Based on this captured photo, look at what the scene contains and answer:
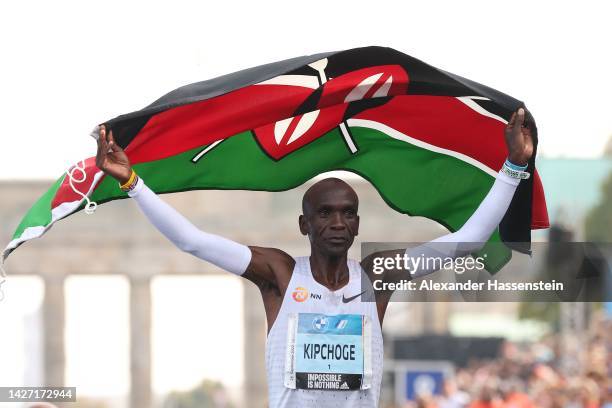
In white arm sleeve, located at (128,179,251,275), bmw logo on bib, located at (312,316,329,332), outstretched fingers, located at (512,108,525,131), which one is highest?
outstretched fingers, located at (512,108,525,131)

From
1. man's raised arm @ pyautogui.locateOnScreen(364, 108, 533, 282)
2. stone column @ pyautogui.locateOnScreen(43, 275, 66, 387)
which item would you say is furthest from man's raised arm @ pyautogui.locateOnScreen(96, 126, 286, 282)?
stone column @ pyautogui.locateOnScreen(43, 275, 66, 387)

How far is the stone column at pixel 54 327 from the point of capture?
61.6 m

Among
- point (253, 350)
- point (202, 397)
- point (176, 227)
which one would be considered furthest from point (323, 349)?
point (253, 350)

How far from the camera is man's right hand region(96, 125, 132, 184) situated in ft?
22.3

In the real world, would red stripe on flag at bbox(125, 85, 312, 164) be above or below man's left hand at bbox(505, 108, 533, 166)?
above

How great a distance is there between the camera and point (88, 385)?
175 ft

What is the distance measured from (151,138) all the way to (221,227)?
62.1m

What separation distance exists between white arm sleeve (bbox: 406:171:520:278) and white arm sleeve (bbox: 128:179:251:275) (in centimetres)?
87

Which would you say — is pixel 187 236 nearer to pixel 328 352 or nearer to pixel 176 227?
pixel 176 227

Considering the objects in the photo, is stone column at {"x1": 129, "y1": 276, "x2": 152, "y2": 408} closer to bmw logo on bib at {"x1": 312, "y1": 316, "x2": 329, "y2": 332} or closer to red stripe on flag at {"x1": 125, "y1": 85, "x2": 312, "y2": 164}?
red stripe on flag at {"x1": 125, "y1": 85, "x2": 312, "y2": 164}

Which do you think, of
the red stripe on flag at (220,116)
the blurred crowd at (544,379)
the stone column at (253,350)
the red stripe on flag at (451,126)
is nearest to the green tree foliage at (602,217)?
the stone column at (253,350)

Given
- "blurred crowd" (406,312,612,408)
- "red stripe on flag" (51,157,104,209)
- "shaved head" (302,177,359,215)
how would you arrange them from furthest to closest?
"blurred crowd" (406,312,612,408)
"red stripe on flag" (51,157,104,209)
"shaved head" (302,177,359,215)

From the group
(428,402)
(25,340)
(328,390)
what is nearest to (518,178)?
(328,390)

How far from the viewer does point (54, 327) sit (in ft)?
201
